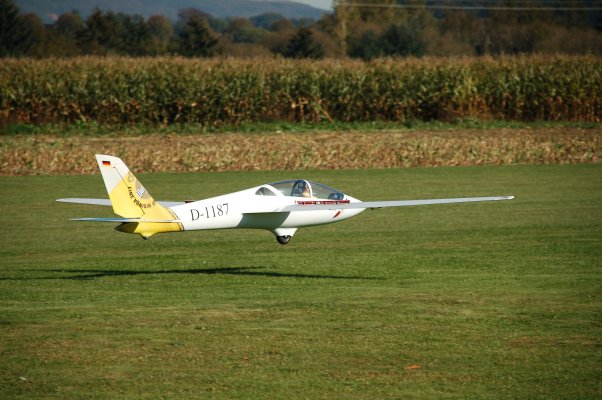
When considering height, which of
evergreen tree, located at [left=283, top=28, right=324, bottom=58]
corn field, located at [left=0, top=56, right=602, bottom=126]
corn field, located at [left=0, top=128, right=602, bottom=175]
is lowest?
corn field, located at [left=0, top=128, right=602, bottom=175]

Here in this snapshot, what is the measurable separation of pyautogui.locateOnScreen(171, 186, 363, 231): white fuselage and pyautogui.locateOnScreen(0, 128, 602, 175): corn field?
19889 mm

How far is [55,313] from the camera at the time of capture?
1617 cm

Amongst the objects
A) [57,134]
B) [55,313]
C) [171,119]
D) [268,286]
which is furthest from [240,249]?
[171,119]

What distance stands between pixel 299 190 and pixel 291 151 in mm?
20858

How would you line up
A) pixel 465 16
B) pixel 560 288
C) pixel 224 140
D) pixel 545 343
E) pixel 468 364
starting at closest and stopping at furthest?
pixel 468 364 → pixel 545 343 → pixel 560 288 → pixel 224 140 → pixel 465 16

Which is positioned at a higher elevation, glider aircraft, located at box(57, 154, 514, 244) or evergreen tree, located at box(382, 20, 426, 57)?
evergreen tree, located at box(382, 20, 426, 57)

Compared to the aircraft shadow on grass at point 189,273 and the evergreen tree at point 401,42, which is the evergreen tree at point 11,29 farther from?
the aircraft shadow on grass at point 189,273

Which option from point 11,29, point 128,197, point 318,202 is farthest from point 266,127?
point 11,29

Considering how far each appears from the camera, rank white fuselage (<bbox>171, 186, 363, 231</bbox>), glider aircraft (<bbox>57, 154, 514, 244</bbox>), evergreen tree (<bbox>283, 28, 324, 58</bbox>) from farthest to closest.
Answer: evergreen tree (<bbox>283, 28, 324, 58</bbox>)
white fuselage (<bbox>171, 186, 363, 231</bbox>)
glider aircraft (<bbox>57, 154, 514, 244</bbox>)

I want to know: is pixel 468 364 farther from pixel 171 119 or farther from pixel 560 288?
pixel 171 119

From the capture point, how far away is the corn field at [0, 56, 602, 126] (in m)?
50.2

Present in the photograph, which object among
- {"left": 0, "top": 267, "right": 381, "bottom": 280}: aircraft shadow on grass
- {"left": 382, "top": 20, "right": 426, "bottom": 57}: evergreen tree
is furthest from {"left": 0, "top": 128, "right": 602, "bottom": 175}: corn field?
{"left": 382, "top": 20, "right": 426, "bottom": 57}: evergreen tree

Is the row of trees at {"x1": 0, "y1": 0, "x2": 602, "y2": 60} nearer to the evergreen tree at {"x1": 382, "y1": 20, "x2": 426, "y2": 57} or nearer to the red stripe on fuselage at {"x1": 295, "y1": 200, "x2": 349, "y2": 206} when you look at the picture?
the evergreen tree at {"x1": 382, "y1": 20, "x2": 426, "y2": 57}

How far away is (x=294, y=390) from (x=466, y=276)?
803 cm
